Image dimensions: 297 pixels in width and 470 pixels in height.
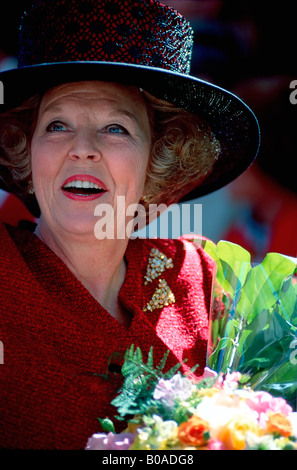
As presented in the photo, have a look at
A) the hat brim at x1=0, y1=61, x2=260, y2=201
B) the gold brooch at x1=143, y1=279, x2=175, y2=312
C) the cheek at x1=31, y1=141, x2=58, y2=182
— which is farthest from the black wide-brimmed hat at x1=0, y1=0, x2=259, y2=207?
the gold brooch at x1=143, y1=279, x2=175, y2=312

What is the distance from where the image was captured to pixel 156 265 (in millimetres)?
2324

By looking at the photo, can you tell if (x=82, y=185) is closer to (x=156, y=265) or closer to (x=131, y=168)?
(x=131, y=168)

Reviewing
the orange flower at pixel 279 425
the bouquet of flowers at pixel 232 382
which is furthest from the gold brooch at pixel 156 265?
the orange flower at pixel 279 425

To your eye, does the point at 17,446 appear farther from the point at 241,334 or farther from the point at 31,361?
the point at 241,334

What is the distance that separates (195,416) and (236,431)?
10 centimetres

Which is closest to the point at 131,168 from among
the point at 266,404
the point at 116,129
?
the point at 116,129

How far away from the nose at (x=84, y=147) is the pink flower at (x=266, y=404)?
3.28 feet

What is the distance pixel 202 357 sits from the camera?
1.99m

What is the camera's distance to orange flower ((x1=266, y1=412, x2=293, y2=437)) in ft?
3.84

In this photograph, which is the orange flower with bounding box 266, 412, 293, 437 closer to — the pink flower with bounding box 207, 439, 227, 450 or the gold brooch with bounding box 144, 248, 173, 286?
the pink flower with bounding box 207, 439, 227, 450

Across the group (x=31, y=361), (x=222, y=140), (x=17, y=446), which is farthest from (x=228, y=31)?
(x=17, y=446)

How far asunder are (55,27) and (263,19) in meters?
1.75

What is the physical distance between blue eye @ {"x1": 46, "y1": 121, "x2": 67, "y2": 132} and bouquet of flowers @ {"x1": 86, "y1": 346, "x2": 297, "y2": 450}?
0.97 m

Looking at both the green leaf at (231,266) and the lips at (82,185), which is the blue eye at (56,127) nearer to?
the lips at (82,185)
